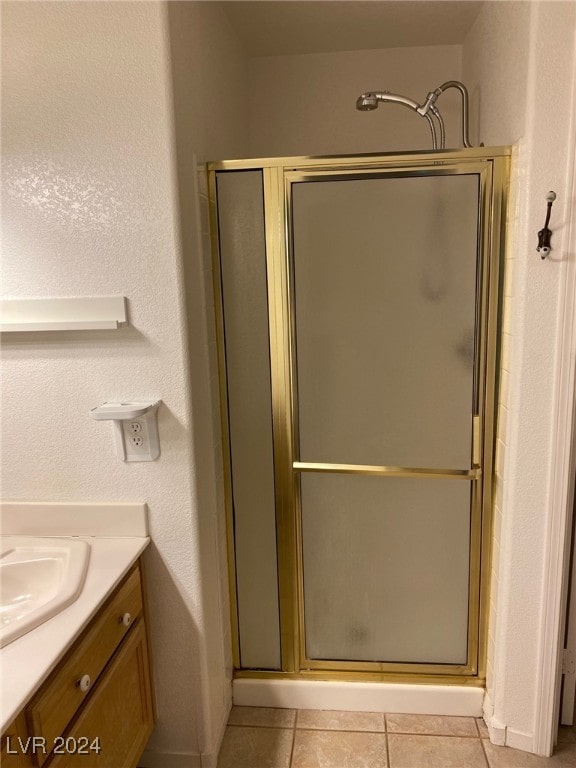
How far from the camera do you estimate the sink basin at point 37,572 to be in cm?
142

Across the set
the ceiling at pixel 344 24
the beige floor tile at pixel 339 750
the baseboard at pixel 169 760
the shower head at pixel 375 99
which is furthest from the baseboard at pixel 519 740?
the ceiling at pixel 344 24

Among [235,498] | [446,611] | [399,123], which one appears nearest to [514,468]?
[446,611]

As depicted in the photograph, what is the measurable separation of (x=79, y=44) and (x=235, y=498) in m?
1.39

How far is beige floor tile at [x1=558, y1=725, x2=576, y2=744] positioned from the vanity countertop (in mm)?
1485

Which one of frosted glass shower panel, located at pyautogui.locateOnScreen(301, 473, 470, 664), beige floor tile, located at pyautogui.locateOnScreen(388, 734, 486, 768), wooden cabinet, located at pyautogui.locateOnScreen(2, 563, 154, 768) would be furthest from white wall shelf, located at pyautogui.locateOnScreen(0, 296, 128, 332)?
beige floor tile, located at pyautogui.locateOnScreen(388, 734, 486, 768)

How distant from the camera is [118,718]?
1.46 metres

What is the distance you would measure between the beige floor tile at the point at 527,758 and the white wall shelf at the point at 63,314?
1.75m

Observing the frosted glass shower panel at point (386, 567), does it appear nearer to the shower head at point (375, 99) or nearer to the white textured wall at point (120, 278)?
the white textured wall at point (120, 278)

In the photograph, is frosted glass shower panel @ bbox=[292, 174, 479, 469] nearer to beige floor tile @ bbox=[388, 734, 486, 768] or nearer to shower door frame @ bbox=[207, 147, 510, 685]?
shower door frame @ bbox=[207, 147, 510, 685]

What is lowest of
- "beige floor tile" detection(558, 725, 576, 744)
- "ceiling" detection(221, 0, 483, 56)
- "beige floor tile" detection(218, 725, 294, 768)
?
"beige floor tile" detection(218, 725, 294, 768)

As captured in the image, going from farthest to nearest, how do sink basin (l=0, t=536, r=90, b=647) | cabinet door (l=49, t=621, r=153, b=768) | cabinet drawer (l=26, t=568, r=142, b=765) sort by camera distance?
sink basin (l=0, t=536, r=90, b=647) < cabinet door (l=49, t=621, r=153, b=768) < cabinet drawer (l=26, t=568, r=142, b=765)

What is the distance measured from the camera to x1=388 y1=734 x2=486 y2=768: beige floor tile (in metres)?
1.79

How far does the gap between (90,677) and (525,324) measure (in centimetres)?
142

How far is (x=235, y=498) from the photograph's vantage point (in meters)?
1.95
